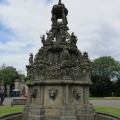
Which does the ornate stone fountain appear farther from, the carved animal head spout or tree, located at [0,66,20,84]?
tree, located at [0,66,20,84]

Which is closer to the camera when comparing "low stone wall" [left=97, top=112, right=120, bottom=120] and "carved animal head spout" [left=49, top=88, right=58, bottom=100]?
"carved animal head spout" [left=49, top=88, right=58, bottom=100]

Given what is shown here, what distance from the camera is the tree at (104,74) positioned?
206 feet

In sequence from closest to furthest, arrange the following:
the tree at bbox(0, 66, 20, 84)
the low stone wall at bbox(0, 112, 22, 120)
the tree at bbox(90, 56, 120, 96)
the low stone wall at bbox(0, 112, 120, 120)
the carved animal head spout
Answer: the carved animal head spout
the low stone wall at bbox(0, 112, 22, 120)
the low stone wall at bbox(0, 112, 120, 120)
the tree at bbox(90, 56, 120, 96)
the tree at bbox(0, 66, 20, 84)

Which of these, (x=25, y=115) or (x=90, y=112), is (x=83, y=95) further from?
(x=25, y=115)

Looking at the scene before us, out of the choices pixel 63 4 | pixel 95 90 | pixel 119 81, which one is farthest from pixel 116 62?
pixel 63 4

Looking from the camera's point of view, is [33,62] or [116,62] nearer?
[33,62]

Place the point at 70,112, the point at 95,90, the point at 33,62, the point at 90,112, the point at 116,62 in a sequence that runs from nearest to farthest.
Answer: the point at 70,112 → the point at 90,112 → the point at 33,62 → the point at 95,90 → the point at 116,62

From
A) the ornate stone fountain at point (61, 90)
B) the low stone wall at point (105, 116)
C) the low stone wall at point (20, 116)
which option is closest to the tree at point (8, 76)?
the low stone wall at point (20, 116)

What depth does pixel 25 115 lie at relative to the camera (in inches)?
463

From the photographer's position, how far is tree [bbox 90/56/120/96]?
62688 mm

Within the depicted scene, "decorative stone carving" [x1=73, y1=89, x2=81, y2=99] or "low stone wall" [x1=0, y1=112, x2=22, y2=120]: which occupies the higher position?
"decorative stone carving" [x1=73, y1=89, x2=81, y2=99]

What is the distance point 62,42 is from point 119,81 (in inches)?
2233

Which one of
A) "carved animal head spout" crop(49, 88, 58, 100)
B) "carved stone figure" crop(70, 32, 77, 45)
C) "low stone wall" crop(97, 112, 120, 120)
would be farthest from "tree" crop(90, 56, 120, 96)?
"carved animal head spout" crop(49, 88, 58, 100)

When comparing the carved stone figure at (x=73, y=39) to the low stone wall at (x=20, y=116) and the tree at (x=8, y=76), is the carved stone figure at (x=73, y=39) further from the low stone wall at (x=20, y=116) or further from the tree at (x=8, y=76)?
the tree at (x=8, y=76)
